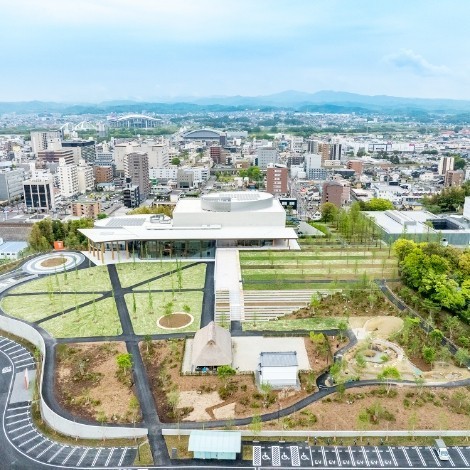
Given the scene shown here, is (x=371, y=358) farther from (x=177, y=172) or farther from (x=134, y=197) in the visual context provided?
(x=177, y=172)

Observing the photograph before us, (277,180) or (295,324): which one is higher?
(277,180)

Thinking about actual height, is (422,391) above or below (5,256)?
above

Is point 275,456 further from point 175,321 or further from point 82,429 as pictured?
point 175,321

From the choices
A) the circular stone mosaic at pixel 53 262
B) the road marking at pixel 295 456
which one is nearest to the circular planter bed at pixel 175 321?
the road marking at pixel 295 456

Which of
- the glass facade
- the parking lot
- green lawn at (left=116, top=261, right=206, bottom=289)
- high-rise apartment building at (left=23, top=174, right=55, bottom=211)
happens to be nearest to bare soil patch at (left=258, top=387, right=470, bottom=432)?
the parking lot

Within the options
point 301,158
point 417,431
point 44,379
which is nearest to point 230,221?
point 44,379

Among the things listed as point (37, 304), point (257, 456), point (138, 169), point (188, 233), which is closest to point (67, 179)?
point (138, 169)
